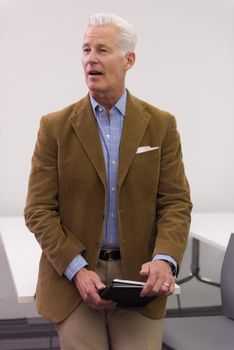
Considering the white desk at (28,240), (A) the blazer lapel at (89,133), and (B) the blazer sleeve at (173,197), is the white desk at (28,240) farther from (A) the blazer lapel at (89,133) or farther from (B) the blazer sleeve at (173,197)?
(A) the blazer lapel at (89,133)

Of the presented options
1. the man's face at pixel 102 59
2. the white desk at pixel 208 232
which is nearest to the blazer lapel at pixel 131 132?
the man's face at pixel 102 59

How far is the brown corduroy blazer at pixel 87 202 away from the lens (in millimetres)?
1948

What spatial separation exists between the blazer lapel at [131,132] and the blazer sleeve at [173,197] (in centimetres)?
9

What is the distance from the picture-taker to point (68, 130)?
198 centimetres

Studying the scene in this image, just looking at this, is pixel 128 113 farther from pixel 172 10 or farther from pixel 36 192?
pixel 172 10

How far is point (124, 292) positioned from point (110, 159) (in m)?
0.43

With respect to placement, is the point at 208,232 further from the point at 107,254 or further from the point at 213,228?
the point at 107,254

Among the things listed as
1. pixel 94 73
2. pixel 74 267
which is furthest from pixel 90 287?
pixel 94 73

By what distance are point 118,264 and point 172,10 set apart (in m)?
2.65

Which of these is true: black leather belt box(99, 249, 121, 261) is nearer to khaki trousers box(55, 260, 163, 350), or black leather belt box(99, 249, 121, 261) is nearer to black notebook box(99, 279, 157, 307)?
khaki trousers box(55, 260, 163, 350)

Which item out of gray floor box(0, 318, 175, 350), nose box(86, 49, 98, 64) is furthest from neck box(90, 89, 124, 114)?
gray floor box(0, 318, 175, 350)

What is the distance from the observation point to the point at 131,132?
2.00 meters

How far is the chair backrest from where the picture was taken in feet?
8.77

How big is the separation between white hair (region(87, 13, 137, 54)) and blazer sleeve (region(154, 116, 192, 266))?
0.29 metres
